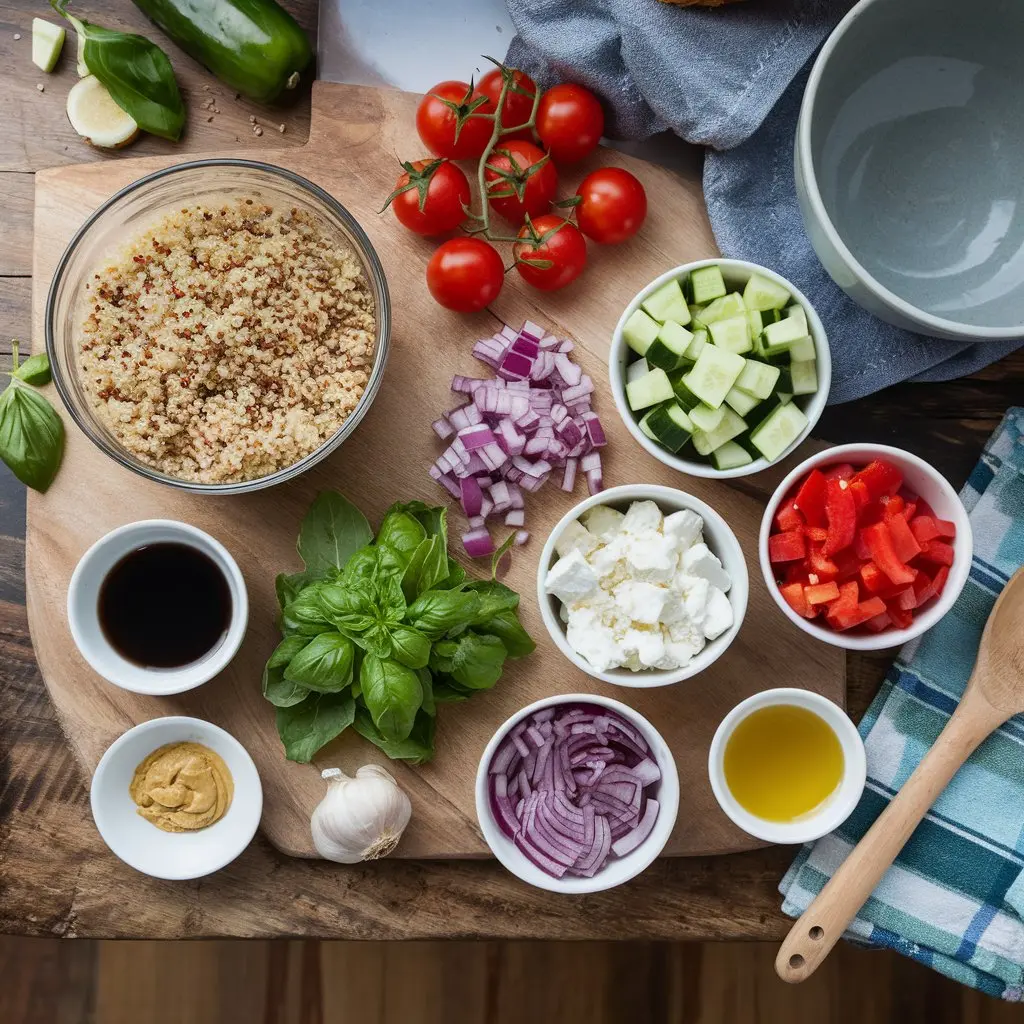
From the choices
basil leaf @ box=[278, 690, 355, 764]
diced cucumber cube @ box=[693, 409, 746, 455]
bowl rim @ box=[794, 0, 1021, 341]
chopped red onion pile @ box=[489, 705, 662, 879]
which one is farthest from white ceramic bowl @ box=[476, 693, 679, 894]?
bowl rim @ box=[794, 0, 1021, 341]

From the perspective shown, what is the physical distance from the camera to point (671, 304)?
1807mm

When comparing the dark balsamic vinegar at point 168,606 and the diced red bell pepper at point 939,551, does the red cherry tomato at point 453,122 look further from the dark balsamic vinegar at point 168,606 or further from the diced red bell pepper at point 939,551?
the diced red bell pepper at point 939,551

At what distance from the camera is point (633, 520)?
1814mm

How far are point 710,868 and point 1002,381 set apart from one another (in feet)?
3.60

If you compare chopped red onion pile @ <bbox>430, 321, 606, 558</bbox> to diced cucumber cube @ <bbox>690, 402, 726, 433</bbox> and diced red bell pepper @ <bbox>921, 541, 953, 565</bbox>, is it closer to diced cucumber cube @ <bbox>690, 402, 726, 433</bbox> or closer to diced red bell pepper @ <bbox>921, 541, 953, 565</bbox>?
diced cucumber cube @ <bbox>690, 402, 726, 433</bbox>

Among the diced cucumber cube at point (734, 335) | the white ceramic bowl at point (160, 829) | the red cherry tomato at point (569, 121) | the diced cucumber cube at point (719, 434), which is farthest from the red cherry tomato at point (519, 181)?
the white ceramic bowl at point (160, 829)

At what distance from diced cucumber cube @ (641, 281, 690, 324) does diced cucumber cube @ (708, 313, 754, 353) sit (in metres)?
0.06

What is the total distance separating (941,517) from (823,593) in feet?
0.90

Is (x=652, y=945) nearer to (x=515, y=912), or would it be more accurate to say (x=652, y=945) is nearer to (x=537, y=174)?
(x=515, y=912)

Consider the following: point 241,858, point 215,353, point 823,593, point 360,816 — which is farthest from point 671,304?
point 241,858

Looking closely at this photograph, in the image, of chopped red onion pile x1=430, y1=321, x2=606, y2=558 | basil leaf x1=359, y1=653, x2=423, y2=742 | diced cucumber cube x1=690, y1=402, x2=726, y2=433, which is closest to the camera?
basil leaf x1=359, y1=653, x2=423, y2=742

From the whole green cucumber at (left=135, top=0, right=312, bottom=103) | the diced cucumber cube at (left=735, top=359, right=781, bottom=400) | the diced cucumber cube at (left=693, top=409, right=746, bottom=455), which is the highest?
the whole green cucumber at (left=135, top=0, right=312, bottom=103)

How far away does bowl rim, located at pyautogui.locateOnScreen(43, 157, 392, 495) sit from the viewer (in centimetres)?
176

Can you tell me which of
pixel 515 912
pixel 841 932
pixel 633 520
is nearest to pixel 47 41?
pixel 633 520
